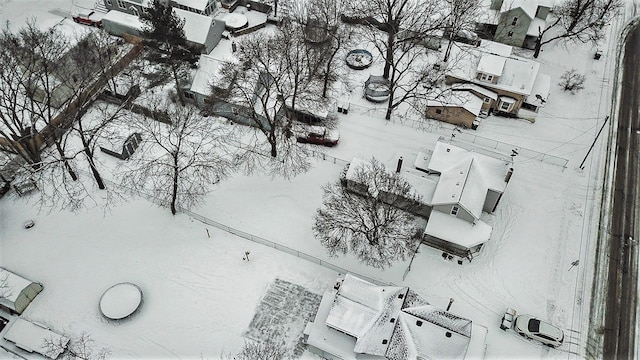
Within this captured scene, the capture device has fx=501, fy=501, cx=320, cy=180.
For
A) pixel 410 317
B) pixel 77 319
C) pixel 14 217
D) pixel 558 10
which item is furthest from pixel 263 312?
pixel 558 10

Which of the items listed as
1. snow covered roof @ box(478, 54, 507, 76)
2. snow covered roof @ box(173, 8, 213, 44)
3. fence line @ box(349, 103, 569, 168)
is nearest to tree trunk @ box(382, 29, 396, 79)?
fence line @ box(349, 103, 569, 168)

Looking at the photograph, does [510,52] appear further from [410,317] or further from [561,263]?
[410,317]

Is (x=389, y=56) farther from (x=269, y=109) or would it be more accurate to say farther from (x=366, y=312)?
(x=366, y=312)

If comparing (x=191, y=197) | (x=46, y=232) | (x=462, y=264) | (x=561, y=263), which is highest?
(x=561, y=263)

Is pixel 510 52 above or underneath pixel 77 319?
above

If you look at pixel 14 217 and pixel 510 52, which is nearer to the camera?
pixel 14 217

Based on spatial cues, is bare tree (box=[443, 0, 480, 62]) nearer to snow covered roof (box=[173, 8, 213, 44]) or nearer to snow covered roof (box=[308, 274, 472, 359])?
snow covered roof (box=[173, 8, 213, 44])

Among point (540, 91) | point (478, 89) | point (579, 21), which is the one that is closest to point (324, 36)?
point (478, 89)

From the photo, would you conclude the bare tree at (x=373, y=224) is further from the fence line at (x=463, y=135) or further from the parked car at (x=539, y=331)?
the fence line at (x=463, y=135)
